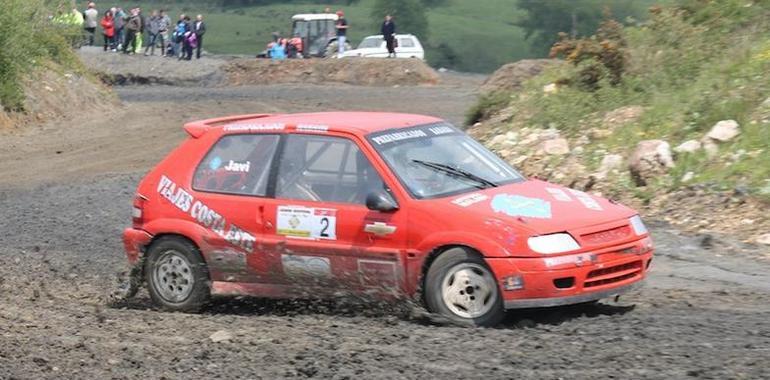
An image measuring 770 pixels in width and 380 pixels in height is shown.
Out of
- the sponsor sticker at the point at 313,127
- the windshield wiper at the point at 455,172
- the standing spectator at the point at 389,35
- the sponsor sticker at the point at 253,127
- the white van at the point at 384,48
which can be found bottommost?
the white van at the point at 384,48

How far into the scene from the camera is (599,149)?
50.2 feet

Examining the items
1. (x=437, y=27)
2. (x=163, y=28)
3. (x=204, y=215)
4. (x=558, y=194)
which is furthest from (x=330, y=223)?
(x=437, y=27)

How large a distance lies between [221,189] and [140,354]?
2.23 metres

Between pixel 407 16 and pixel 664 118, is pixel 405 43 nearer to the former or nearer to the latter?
pixel 407 16

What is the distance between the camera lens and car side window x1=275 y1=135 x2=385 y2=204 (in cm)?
891

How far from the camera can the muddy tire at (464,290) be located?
8250 mm

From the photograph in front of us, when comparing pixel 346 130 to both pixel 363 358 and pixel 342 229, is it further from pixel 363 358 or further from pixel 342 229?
pixel 363 358

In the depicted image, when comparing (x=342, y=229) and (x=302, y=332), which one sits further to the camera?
(x=342, y=229)

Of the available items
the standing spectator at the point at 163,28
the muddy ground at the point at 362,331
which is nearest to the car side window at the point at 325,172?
the muddy ground at the point at 362,331

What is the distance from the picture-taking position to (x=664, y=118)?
598 inches

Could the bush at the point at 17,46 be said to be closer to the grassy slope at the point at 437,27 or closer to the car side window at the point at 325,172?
the car side window at the point at 325,172

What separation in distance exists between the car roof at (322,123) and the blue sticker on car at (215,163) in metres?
0.25

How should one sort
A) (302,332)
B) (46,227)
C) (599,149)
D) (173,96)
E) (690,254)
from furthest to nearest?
(173,96)
(599,149)
(46,227)
(690,254)
(302,332)

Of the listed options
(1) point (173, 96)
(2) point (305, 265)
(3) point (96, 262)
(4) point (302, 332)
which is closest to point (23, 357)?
(4) point (302, 332)
